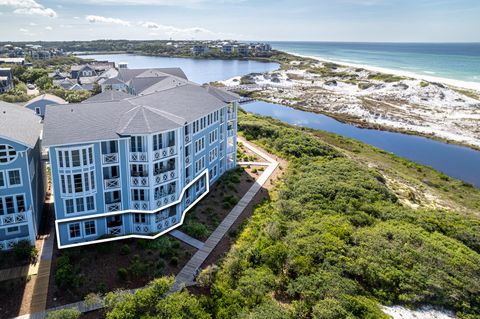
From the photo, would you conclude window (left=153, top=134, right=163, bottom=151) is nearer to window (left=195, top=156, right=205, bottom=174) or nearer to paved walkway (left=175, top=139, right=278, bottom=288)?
window (left=195, top=156, right=205, bottom=174)

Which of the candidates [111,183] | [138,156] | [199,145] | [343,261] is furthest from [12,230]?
[343,261]

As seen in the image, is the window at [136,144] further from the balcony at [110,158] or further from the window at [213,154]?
the window at [213,154]

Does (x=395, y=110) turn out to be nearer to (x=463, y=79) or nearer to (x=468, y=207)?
(x=468, y=207)

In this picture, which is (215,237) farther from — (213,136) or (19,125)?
(19,125)

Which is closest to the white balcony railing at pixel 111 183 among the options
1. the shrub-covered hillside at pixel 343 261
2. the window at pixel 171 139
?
the window at pixel 171 139

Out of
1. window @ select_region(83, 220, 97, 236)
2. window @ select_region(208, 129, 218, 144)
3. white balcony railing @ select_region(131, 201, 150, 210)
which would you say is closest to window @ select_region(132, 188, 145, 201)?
white balcony railing @ select_region(131, 201, 150, 210)
